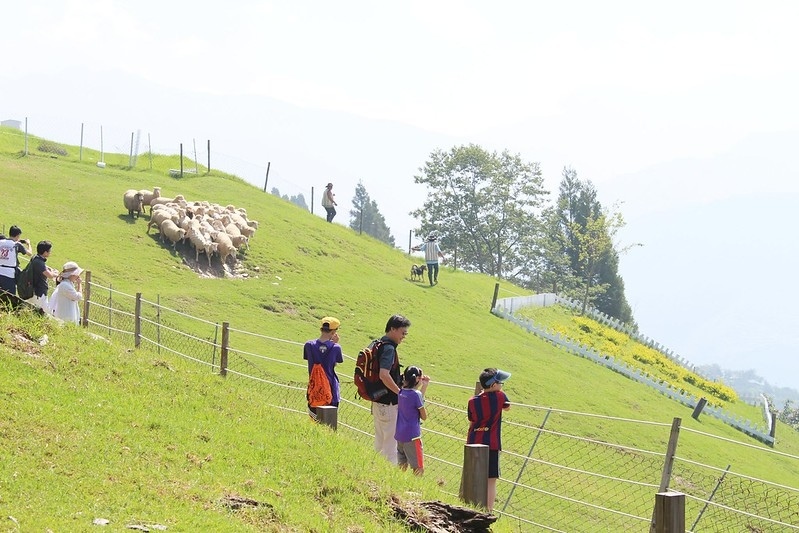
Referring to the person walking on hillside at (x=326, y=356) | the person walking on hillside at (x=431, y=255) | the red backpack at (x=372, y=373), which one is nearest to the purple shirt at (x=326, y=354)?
the person walking on hillside at (x=326, y=356)

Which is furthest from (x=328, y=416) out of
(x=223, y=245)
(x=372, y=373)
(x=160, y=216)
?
(x=160, y=216)

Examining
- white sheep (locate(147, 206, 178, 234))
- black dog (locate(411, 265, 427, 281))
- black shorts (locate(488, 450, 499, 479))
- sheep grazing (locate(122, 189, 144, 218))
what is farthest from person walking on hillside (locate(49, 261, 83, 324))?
black dog (locate(411, 265, 427, 281))

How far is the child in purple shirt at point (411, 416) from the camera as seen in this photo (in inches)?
426

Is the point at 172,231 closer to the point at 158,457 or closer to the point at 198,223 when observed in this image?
the point at 198,223

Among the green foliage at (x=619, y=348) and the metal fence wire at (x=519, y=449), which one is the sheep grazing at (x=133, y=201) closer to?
the metal fence wire at (x=519, y=449)

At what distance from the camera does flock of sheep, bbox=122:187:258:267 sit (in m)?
30.4

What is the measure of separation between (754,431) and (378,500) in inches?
1373

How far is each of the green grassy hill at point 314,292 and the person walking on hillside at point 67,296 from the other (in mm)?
6098

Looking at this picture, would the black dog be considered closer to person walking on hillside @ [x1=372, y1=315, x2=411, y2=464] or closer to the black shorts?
person walking on hillside @ [x1=372, y1=315, x2=411, y2=464]

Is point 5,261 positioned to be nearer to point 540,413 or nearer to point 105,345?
point 105,345

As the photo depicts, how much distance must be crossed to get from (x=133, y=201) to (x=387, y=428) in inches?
935

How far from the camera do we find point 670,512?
774 cm

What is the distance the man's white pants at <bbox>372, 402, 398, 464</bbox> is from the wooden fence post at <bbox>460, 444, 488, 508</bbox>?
1.69 metres

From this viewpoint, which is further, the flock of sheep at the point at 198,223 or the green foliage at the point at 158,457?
the flock of sheep at the point at 198,223
